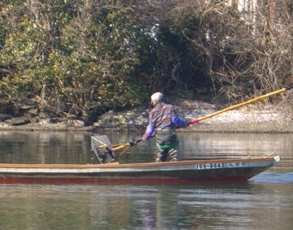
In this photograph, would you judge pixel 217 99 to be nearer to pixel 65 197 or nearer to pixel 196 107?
pixel 196 107

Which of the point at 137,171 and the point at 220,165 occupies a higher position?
the point at 220,165

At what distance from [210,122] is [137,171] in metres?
16.7

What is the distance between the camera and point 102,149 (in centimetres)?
1650

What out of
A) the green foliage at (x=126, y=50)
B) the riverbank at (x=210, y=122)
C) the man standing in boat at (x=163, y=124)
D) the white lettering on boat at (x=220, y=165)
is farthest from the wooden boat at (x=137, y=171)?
the green foliage at (x=126, y=50)

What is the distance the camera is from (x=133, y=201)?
532 inches

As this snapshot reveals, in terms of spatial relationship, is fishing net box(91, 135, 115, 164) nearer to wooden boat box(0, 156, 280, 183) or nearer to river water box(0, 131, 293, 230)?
wooden boat box(0, 156, 280, 183)

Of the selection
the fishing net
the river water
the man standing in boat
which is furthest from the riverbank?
the man standing in boat

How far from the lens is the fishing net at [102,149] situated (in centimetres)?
1638

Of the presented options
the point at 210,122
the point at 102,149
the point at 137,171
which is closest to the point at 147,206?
the point at 137,171

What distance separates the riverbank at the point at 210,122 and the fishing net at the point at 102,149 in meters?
14.9

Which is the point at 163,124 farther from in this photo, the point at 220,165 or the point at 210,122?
the point at 210,122

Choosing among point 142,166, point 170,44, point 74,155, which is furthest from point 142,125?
point 142,166

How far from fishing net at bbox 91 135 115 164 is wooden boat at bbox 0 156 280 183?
872mm

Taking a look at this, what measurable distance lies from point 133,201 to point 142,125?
18.8 m
